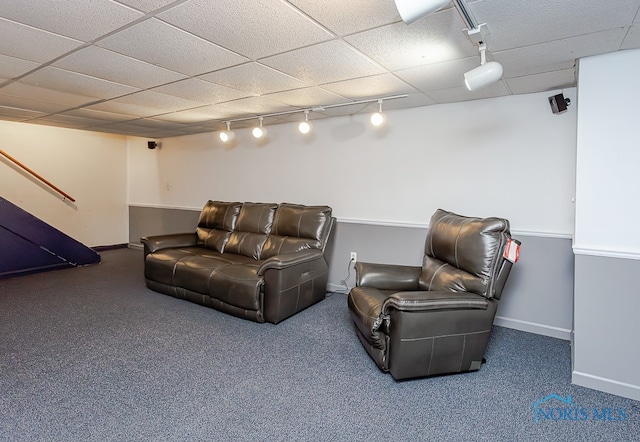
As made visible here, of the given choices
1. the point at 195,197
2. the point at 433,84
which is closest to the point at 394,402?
the point at 433,84

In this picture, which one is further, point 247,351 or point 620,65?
point 247,351

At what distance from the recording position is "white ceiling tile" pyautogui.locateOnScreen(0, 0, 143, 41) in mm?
1627

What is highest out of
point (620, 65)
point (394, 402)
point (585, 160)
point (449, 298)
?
point (620, 65)

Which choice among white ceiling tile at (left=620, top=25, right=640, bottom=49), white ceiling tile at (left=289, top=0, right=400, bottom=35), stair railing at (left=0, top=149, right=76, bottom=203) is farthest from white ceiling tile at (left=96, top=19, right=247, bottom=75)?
stair railing at (left=0, top=149, right=76, bottom=203)

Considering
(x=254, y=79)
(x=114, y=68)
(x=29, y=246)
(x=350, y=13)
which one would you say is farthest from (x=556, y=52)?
(x=29, y=246)

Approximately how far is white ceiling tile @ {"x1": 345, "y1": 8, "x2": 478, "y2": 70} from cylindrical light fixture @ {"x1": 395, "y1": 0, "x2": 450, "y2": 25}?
1.36 feet

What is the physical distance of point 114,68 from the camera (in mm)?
2492

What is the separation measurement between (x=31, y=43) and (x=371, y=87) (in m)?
2.36

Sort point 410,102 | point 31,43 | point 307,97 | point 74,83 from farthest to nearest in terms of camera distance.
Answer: point 410,102 < point 307,97 < point 74,83 < point 31,43

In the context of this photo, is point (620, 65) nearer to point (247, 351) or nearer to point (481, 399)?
point (481, 399)

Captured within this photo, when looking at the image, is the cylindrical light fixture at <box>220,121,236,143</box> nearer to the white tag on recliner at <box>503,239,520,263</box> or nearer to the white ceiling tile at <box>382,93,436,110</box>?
the white ceiling tile at <box>382,93,436,110</box>

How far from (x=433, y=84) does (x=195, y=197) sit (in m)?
4.23

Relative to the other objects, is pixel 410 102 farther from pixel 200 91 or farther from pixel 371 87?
pixel 200 91

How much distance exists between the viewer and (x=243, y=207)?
175 inches
